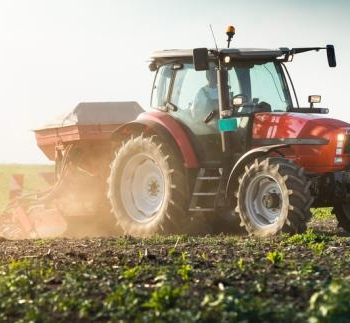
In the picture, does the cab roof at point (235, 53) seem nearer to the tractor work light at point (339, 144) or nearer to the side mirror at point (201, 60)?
the side mirror at point (201, 60)

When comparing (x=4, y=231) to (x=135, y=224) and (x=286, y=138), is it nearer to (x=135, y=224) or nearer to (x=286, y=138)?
(x=135, y=224)

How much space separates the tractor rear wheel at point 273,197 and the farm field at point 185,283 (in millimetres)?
336

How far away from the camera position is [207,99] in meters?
11.8

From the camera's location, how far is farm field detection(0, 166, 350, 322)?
222 inches

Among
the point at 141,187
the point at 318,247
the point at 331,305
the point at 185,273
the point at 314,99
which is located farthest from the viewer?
the point at 141,187

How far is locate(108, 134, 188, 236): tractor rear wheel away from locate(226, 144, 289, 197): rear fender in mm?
922

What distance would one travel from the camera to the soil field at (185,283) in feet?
18.5

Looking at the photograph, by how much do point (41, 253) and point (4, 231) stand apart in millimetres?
6078

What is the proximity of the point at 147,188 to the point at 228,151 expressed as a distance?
70.3 inches

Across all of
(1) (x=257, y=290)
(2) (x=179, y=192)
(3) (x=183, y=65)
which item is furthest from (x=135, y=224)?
(1) (x=257, y=290)

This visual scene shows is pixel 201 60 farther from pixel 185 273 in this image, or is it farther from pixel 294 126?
pixel 185 273

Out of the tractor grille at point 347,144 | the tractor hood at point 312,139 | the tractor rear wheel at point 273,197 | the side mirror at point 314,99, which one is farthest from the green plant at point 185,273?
the side mirror at point 314,99

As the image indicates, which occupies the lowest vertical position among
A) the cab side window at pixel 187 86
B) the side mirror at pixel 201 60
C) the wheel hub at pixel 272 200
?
the wheel hub at pixel 272 200

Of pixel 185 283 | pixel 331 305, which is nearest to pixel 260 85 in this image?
pixel 185 283
